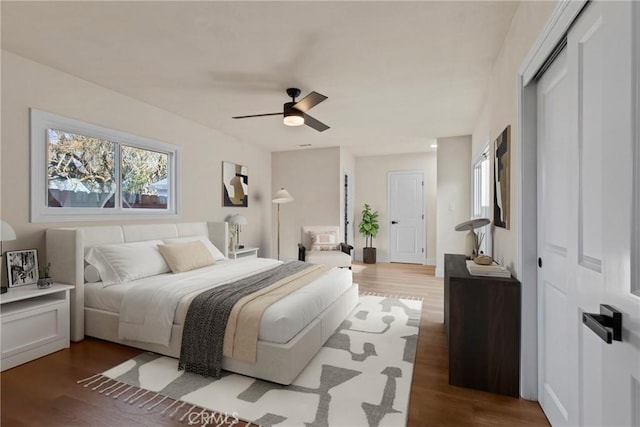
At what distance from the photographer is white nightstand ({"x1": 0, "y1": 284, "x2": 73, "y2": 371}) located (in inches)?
89.8

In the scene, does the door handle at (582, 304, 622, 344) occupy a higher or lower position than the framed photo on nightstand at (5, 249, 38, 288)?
higher

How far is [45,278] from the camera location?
266 cm

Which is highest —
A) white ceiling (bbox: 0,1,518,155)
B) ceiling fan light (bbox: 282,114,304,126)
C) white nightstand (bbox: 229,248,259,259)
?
white ceiling (bbox: 0,1,518,155)

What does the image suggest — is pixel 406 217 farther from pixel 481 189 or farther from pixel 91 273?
pixel 91 273

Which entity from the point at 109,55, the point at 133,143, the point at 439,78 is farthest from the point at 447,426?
the point at 133,143

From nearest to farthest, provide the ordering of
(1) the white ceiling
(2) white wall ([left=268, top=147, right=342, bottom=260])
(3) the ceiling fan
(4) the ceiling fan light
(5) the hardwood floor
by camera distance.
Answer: (5) the hardwood floor < (1) the white ceiling < (3) the ceiling fan < (4) the ceiling fan light < (2) white wall ([left=268, top=147, right=342, bottom=260])

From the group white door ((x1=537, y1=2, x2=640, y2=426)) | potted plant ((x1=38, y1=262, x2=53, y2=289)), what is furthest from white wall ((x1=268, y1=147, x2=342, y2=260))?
white door ((x1=537, y1=2, x2=640, y2=426))

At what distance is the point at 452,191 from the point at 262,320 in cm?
450

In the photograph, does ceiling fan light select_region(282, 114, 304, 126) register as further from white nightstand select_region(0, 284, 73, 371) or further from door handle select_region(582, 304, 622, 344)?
door handle select_region(582, 304, 622, 344)

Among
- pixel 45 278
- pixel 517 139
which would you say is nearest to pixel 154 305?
pixel 45 278

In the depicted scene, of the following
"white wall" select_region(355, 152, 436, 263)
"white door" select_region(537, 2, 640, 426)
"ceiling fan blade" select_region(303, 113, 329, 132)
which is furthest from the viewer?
"white wall" select_region(355, 152, 436, 263)

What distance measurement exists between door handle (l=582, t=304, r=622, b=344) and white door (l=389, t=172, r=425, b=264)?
6.33m

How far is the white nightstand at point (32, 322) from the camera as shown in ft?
7.48

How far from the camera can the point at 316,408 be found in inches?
72.3
